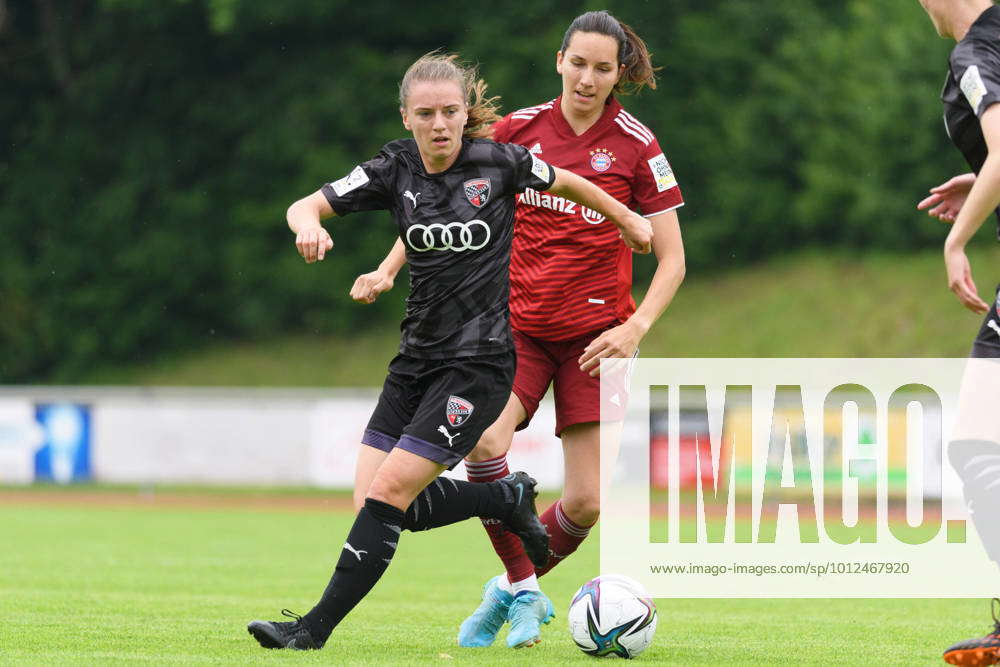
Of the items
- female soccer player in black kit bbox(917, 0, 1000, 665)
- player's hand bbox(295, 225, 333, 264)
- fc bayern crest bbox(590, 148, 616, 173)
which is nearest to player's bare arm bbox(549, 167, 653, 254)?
fc bayern crest bbox(590, 148, 616, 173)

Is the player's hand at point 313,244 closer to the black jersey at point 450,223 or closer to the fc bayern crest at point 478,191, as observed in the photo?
the black jersey at point 450,223

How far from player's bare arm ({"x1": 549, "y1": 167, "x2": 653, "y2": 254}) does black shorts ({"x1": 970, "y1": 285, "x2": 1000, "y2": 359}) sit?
1.26m

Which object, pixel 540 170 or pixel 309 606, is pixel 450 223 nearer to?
pixel 540 170

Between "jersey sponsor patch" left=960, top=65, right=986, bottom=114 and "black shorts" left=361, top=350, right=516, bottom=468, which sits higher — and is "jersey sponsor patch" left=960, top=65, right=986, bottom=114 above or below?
above

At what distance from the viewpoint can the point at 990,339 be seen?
A: 5043 millimetres

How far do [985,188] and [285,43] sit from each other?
28.5m

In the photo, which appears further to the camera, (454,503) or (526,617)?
(526,617)

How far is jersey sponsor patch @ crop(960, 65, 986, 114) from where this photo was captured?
4.85 metres

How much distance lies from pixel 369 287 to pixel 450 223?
39 cm

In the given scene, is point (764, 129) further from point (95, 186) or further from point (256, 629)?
point (256, 629)

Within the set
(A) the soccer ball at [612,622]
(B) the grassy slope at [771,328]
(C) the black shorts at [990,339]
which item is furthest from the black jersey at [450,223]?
(B) the grassy slope at [771,328]

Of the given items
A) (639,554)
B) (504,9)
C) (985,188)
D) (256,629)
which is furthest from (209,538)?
(504,9)
